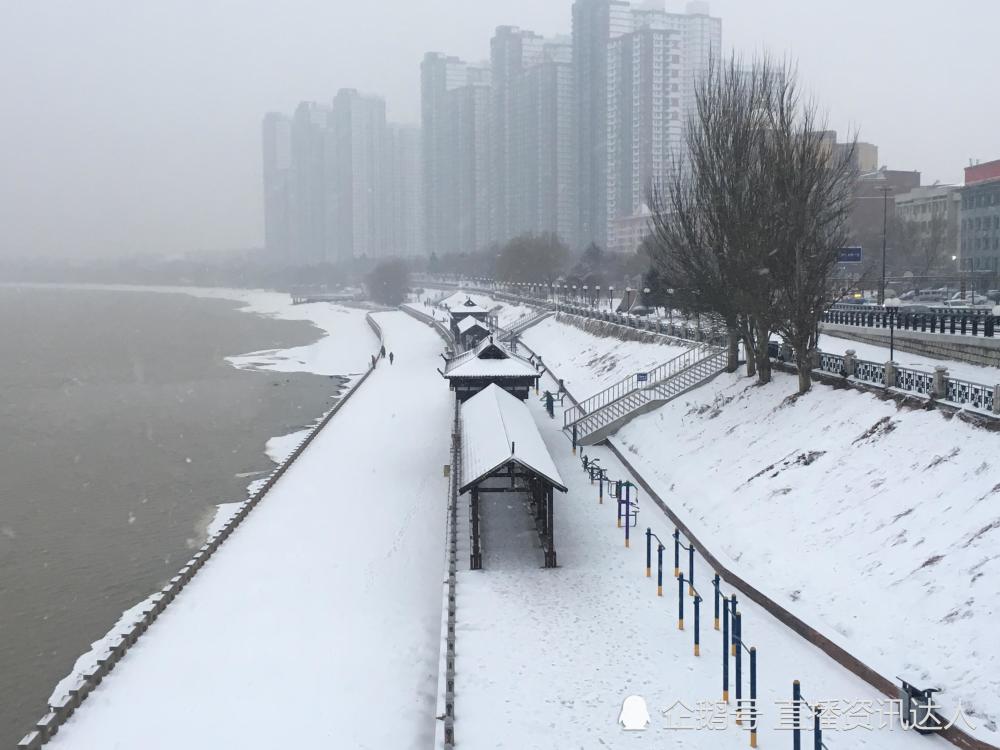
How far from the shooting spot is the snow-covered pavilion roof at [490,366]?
3425 centimetres

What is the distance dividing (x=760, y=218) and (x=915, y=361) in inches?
287

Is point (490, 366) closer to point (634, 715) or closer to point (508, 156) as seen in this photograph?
point (634, 715)

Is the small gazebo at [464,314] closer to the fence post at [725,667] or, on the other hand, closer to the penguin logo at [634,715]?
the fence post at [725,667]

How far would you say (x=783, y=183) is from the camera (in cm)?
3050

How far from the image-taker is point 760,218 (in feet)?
103

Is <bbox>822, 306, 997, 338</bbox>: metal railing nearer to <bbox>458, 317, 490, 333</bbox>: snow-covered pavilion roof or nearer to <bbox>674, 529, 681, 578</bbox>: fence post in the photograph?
<bbox>674, 529, 681, 578</bbox>: fence post

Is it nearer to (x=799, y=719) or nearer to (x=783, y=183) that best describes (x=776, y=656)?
(x=799, y=719)

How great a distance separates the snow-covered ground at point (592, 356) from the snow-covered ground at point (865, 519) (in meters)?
14.3

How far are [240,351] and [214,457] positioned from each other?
181 feet

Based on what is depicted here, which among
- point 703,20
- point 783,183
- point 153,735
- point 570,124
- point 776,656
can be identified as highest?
point 703,20

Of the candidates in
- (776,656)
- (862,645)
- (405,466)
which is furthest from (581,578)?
(405,466)

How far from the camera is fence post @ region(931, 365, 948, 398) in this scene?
21.5 meters

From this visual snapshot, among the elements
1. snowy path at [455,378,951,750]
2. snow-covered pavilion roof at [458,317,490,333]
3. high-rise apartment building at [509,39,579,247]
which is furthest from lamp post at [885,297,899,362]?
high-rise apartment building at [509,39,579,247]

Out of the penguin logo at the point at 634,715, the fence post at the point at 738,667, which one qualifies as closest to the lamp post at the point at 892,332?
the fence post at the point at 738,667
